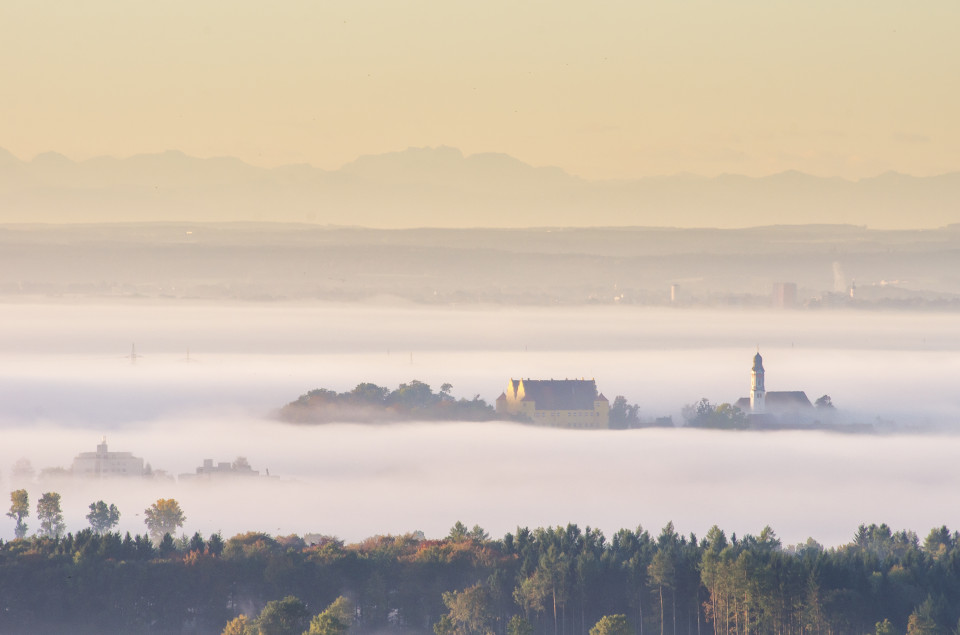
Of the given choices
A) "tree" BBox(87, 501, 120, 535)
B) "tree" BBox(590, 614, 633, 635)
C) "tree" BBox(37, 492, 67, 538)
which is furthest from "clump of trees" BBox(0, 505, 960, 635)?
"tree" BBox(87, 501, 120, 535)

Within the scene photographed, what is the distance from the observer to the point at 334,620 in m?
86.5

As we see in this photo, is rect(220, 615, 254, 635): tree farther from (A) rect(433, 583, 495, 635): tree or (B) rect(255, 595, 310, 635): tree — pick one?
(A) rect(433, 583, 495, 635): tree

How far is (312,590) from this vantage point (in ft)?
332

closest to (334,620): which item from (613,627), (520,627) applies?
(520,627)

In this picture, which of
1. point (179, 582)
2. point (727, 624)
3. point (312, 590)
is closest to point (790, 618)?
point (727, 624)

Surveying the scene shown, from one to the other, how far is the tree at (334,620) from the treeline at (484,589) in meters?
1.49

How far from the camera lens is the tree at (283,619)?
288ft

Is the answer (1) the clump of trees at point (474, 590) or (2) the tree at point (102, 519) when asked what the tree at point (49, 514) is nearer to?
(2) the tree at point (102, 519)

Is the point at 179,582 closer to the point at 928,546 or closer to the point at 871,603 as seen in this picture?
the point at 871,603

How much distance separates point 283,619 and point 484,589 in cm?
1517

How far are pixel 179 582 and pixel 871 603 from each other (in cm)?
4011

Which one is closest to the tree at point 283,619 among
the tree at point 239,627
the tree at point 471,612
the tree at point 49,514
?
the tree at point 239,627

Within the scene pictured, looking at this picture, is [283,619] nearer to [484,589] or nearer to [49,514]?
[484,589]

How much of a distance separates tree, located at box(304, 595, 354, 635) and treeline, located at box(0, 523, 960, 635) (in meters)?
1.49
